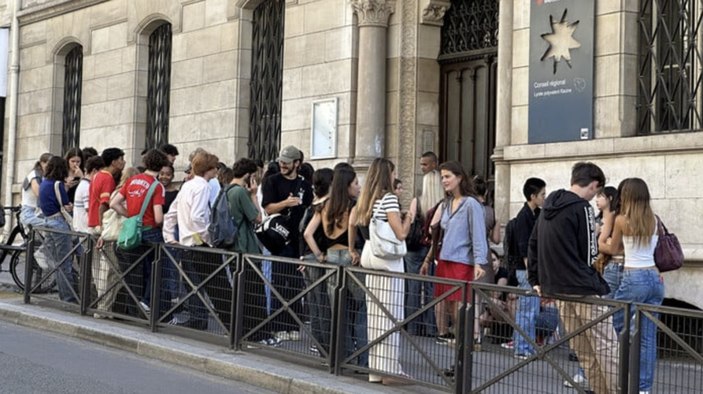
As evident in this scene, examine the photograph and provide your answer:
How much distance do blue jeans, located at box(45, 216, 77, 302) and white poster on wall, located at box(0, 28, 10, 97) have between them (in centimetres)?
1282

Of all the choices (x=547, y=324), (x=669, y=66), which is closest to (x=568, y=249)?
(x=547, y=324)

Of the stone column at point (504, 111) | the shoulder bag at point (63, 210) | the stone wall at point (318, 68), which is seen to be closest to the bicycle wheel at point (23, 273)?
the shoulder bag at point (63, 210)

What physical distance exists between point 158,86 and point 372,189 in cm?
1314

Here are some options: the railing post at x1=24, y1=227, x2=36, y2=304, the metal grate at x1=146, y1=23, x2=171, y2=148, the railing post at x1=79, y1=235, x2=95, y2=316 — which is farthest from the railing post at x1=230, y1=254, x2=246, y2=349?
Result: the metal grate at x1=146, y1=23, x2=171, y2=148

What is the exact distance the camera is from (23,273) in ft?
52.4

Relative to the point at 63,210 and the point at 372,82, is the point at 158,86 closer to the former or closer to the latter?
the point at 372,82

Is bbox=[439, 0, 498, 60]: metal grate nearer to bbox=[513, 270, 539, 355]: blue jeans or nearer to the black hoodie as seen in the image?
the black hoodie

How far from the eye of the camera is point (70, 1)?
24.1 m

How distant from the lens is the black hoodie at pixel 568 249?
831 centimetres

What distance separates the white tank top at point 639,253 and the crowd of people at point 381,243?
0.01m

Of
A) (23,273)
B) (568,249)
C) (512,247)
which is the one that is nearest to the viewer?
(568,249)

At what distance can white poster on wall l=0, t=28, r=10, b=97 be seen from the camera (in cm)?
2606

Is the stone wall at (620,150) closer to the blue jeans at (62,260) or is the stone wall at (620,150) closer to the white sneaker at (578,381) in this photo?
the white sneaker at (578,381)

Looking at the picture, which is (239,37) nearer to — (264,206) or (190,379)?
(264,206)
